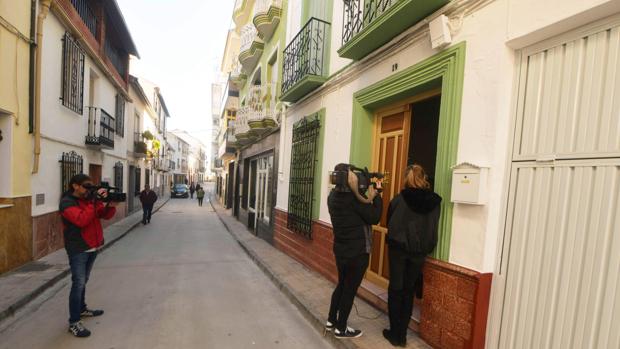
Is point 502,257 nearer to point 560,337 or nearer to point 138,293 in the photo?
point 560,337

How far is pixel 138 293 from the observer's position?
5.03 metres

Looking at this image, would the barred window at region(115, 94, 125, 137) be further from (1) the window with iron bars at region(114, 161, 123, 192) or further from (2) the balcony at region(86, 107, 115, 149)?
(2) the balcony at region(86, 107, 115, 149)

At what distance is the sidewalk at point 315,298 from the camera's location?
3.42 m

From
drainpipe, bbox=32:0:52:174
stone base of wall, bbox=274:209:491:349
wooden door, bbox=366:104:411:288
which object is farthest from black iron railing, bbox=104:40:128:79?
stone base of wall, bbox=274:209:491:349

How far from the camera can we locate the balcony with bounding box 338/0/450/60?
3.46m

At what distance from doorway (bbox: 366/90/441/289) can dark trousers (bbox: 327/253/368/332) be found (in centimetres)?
114

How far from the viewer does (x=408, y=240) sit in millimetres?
3139

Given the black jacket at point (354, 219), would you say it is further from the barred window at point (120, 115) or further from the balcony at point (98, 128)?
the barred window at point (120, 115)

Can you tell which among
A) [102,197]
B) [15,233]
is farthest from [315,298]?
[15,233]

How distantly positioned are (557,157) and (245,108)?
31.9 ft

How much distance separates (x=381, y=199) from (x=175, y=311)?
323 cm

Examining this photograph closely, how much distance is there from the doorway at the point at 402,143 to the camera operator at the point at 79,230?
360 centimetres

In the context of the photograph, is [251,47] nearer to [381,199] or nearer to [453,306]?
[381,199]

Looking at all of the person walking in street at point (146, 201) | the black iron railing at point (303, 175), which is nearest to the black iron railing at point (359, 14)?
the black iron railing at point (303, 175)
